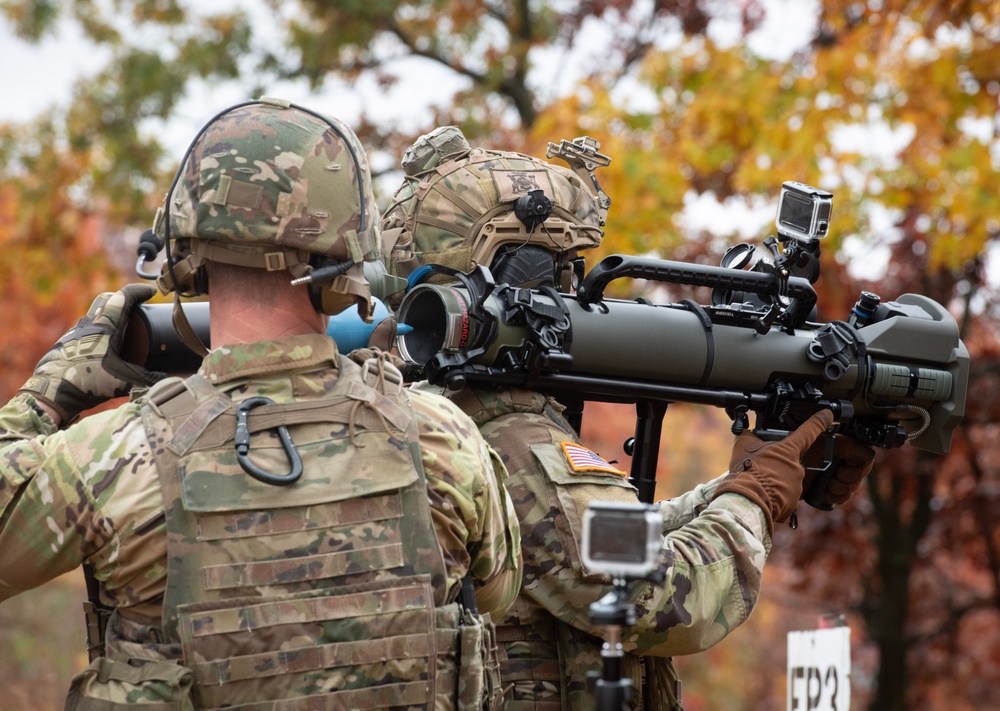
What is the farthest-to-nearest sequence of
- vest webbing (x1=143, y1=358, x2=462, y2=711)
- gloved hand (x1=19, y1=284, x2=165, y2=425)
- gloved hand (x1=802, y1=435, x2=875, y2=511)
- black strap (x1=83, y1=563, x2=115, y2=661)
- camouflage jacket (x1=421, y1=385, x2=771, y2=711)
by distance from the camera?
gloved hand (x1=802, y1=435, x2=875, y2=511), camouflage jacket (x1=421, y1=385, x2=771, y2=711), gloved hand (x1=19, y1=284, x2=165, y2=425), black strap (x1=83, y1=563, x2=115, y2=661), vest webbing (x1=143, y1=358, x2=462, y2=711)

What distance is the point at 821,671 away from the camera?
4445mm

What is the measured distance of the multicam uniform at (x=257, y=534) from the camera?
245 cm

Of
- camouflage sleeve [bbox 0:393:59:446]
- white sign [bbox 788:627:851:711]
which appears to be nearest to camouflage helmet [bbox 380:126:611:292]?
camouflage sleeve [bbox 0:393:59:446]

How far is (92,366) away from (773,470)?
6.09 feet

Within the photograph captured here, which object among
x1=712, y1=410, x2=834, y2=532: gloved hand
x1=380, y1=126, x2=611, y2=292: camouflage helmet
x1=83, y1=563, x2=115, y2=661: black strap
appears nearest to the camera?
x1=83, y1=563, x2=115, y2=661: black strap

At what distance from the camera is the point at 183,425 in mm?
2504

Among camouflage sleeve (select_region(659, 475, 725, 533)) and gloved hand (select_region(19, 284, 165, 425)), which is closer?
gloved hand (select_region(19, 284, 165, 425))

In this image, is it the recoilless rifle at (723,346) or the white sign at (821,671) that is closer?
the recoilless rifle at (723,346)

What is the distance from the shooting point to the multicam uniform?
2447 mm

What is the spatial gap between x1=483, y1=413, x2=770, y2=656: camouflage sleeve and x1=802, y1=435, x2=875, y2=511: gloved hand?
0.61 meters

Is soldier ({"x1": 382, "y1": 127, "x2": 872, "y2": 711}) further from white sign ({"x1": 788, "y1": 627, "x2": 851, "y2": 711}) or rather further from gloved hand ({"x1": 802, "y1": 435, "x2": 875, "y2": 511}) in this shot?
white sign ({"x1": 788, "y1": 627, "x2": 851, "y2": 711})

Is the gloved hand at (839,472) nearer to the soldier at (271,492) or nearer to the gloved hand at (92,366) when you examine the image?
the soldier at (271,492)

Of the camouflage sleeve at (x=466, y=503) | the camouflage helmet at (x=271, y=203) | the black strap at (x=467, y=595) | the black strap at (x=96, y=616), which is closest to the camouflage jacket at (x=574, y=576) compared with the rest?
the camouflage sleeve at (x=466, y=503)

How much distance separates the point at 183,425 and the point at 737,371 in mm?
1662
